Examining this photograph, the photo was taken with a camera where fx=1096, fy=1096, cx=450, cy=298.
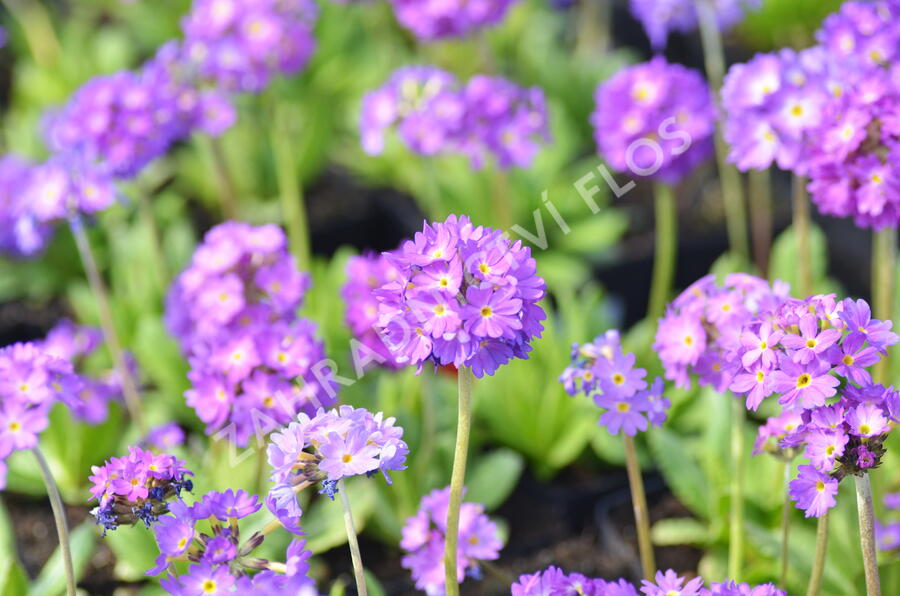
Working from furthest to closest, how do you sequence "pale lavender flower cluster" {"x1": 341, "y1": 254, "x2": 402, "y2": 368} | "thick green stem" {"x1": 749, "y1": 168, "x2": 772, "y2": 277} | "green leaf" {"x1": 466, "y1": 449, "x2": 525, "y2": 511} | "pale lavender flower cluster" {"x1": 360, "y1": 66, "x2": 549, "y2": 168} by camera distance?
"thick green stem" {"x1": 749, "y1": 168, "x2": 772, "y2": 277} → "pale lavender flower cluster" {"x1": 360, "y1": 66, "x2": 549, "y2": 168} → "green leaf" {"x1": 466, "y1": 449, "x2": 525, "y2": 511} → "pale lavender flower cluster" {"x1": 341, "y1": 254, "x2": 402, "y2": 368}

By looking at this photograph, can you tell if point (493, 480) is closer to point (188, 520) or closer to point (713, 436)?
point (713, 436)

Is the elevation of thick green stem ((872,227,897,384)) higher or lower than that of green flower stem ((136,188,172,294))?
lower

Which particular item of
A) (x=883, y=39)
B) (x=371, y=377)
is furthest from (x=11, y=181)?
(x=883, y=39)

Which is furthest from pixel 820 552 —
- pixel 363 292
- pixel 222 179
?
A: pixel 222 179

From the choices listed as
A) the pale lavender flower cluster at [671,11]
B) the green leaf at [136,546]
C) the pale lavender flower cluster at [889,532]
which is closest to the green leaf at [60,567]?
the green leaf at [136,546]

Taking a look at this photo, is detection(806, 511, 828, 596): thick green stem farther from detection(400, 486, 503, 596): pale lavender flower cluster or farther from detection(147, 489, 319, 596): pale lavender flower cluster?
detection(147, 489, 319, 596): pale lavender flower cluster

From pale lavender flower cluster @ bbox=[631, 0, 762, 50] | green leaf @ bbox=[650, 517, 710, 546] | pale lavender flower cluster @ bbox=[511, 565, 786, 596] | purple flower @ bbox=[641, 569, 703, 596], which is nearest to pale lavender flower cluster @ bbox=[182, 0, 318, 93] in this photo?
pale lavender flower cluster @ bbox=[631, 0, 762, 50]
